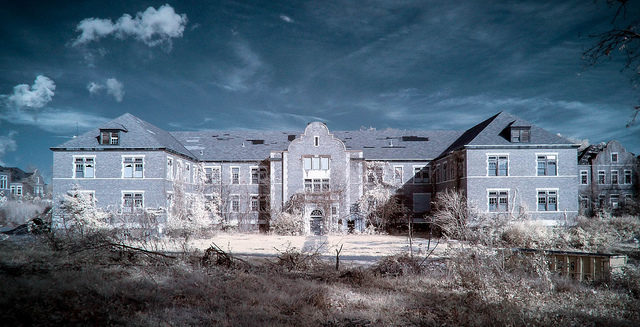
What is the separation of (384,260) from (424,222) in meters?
24.5

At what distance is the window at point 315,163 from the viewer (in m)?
35.2

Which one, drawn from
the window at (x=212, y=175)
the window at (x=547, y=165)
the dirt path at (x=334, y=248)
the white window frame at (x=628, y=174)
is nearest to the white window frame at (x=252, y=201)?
the window at (x=212, y=175)

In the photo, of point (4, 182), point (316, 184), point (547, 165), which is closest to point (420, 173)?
point (316, 184)

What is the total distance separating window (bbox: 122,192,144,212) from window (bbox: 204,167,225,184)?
7901mm

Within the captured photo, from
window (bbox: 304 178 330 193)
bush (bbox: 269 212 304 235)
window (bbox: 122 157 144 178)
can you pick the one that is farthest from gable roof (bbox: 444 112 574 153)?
window (bbox: 122 157 144 178)

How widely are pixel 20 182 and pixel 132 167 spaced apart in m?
54.1

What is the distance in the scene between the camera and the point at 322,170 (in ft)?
115

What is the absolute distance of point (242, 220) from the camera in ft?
118

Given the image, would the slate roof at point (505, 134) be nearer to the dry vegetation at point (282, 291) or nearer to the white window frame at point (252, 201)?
the dry vegetation at point (282, 291)

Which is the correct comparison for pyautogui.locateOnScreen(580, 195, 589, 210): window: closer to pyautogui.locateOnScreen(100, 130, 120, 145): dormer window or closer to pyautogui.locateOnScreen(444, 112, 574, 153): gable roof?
pyautogui.locateOnScreen(444, 112, 574, 153): gable roof

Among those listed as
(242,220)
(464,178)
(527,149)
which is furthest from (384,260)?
(242,220)

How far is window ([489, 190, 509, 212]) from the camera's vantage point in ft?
95.5

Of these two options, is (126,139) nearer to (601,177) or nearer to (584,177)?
(584,177)

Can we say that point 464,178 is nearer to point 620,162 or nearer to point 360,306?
point 360,306
